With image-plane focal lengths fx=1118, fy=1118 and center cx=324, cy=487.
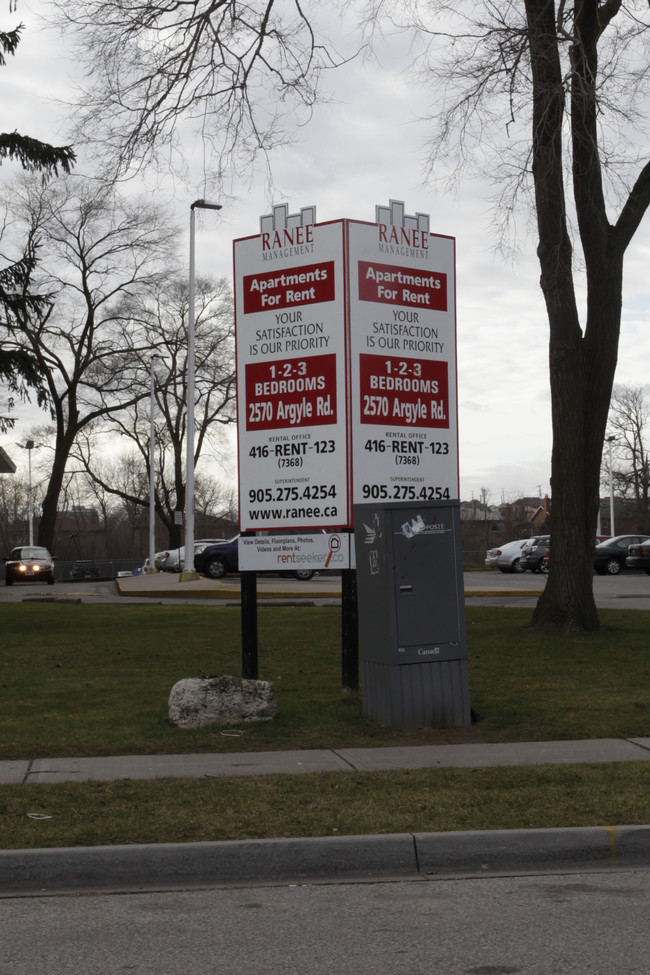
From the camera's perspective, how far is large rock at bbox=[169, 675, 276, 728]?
9.38 meters

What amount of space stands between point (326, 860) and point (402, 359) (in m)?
5.77

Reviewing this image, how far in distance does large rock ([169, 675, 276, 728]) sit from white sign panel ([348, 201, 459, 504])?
2.03m

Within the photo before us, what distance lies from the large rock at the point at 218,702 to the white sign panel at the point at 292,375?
167cm

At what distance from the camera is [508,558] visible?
42.8 m

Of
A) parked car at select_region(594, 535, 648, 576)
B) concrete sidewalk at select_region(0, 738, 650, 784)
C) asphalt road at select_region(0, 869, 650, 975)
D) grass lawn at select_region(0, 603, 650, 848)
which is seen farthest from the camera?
parked car at select_region(594, 535, 648, 576)

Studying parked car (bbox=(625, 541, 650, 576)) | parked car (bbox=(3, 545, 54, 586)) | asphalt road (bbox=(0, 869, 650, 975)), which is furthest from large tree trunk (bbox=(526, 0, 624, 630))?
parked car (bbox=(3, 545, 54, 586))

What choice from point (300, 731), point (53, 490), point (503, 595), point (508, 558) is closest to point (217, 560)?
point (508, 558)

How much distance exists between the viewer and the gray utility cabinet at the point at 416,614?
9.04m

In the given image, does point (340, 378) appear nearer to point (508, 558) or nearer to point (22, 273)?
point (22, 273)

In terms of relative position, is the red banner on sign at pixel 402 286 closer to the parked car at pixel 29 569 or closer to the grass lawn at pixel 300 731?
the grass lawn at pixel 300 731

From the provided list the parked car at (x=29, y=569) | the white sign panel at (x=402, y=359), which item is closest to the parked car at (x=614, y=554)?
the parked car at (x=29, y=569)

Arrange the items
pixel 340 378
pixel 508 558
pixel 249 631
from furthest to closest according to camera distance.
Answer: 1. pixel 508 558
2. pixel 249 631
3. pixel 340 378

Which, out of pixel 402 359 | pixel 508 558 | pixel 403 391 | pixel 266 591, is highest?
pixel 402 359

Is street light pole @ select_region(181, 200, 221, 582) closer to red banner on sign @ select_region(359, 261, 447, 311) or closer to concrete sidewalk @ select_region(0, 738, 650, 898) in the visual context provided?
red banner on sign @ select_region(359, 261, 447, 311)
